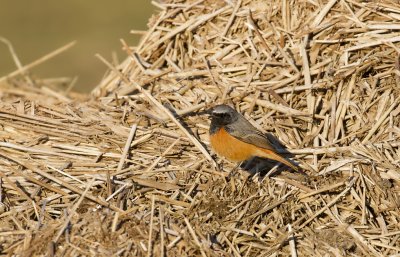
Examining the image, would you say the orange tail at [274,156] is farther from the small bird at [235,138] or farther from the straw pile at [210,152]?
the straw pile at [210,152]

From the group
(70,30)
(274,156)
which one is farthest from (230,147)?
(70,30)

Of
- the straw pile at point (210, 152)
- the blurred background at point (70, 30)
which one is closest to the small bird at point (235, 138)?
the straw pile at point (210, 152)

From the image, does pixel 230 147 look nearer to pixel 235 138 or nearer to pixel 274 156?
pixel 235 138

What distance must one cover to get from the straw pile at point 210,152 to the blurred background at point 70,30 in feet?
25.5

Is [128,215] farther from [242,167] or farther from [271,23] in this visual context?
[271,23]

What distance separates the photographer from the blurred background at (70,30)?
18000mm

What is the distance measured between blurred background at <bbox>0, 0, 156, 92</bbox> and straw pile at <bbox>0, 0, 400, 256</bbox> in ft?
25.5

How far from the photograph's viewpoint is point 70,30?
20.2 metres

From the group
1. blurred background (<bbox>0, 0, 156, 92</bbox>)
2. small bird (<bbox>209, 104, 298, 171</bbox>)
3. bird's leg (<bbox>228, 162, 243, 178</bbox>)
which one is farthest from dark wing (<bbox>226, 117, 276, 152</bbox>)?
blurred background (<bbox>0, 0, 156, 92</bbox>)

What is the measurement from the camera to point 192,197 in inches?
287

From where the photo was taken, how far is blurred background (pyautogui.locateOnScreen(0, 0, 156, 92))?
1800 cm

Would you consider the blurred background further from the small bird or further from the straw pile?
the small bird

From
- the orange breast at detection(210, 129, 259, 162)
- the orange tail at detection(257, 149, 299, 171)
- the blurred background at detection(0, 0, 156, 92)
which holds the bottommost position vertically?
the blurred background at detection(0, 0, 156, 92)

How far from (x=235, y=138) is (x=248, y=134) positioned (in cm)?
13
